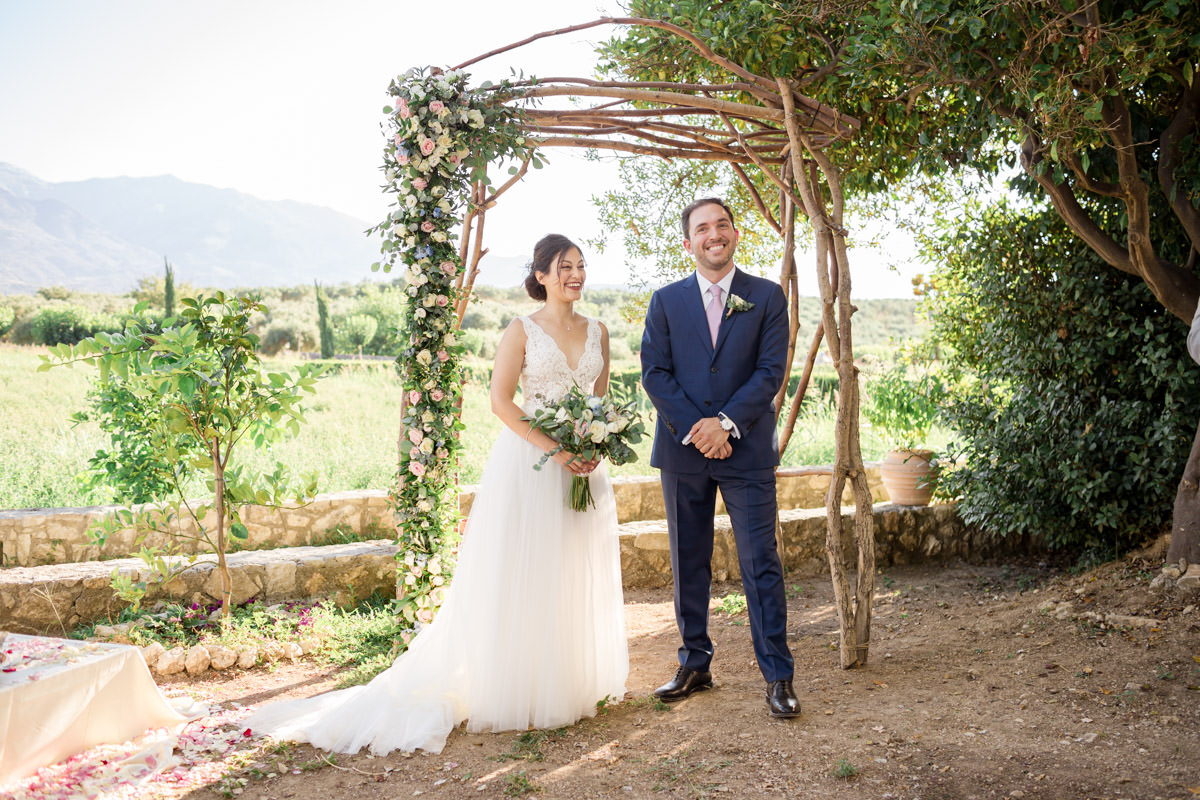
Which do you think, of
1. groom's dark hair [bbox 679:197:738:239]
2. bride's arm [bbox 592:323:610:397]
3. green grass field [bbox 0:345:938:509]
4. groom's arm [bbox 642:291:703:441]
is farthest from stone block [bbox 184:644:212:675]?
groom's dark hair [bbox 679:197:738:239]

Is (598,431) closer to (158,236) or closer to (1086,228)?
(1086,228)

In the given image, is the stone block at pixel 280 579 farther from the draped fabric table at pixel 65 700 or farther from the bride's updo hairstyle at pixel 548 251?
the bride's updo hairstyle at pixel 548 251

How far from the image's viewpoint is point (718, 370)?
3512 mm

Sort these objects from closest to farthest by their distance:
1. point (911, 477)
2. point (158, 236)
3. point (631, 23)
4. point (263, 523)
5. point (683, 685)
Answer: point (683, 685)
point (631, 23)
point (263, 523)
point (911, 477)
point (158, 236)

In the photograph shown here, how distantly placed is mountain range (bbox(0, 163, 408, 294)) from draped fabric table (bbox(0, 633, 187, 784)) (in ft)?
61.9

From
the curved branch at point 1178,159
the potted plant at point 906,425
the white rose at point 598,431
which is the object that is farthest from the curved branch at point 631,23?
the potted plant at point 906,425

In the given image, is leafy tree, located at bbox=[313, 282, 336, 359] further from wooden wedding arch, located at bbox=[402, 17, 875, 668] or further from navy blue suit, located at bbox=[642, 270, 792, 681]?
navy blue suit, located at bbox=[642, 270, 792, 681]

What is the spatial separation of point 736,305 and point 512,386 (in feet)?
3.43

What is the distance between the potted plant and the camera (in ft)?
21.8

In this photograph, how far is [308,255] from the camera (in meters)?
54.7

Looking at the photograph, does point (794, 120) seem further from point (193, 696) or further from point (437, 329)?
point (193, 696)

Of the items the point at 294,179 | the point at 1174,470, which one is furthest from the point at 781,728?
the point at 294,179

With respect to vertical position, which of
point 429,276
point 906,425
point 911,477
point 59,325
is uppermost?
point 59,325

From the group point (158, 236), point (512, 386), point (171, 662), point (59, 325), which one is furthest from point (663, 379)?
point (158, 236)
